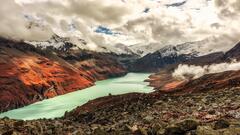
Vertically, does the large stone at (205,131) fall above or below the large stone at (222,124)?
below

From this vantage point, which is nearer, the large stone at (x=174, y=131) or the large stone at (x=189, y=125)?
the large stone at (x=189, y=125)

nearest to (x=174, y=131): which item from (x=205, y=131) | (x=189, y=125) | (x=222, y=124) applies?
(x=189, y=125)

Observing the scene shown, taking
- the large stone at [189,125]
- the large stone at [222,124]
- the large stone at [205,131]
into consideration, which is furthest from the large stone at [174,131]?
the large stone at [205,131]

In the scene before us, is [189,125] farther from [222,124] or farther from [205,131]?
[205,131]

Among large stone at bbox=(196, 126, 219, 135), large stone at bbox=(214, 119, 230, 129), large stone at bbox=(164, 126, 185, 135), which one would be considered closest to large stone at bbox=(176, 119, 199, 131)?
large stone at bbox=(164, 126, 185, 135)

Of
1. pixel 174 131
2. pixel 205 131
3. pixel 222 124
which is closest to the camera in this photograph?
pixel 205 131

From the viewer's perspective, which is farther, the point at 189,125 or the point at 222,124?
the point at 189,125

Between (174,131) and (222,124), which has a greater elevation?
(222,124)

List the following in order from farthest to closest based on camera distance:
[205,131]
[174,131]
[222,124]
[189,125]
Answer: [174,131] → [189,125] → [222,124] → [205,131]

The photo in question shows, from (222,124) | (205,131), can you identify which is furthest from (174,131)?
(205,131)

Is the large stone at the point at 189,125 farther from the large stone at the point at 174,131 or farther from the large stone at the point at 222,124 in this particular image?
the large stone at the point at 222,124

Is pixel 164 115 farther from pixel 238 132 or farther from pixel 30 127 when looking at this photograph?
pixel 238 132

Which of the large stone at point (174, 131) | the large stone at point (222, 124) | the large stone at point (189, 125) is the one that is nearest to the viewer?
the large stone at point (222, 124)

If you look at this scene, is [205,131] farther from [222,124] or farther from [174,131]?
[174,131]
